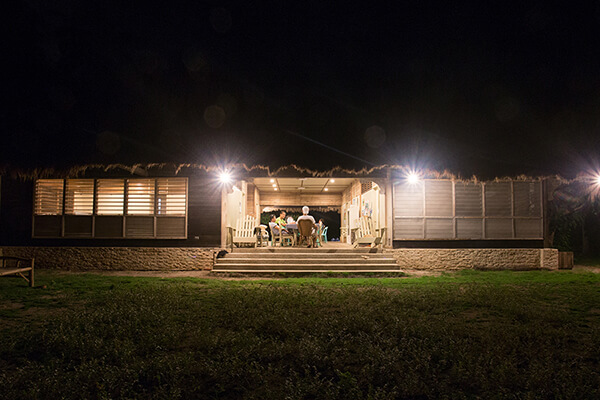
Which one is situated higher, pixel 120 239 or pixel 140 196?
pixel 140 196

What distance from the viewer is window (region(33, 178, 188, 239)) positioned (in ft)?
38.3

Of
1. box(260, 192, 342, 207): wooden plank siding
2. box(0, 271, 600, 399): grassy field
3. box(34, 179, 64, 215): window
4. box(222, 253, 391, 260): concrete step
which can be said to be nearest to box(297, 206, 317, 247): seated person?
→ box(222, 253, 391, 260): concrete step

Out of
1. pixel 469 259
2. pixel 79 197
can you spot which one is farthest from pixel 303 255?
pixel 79 197

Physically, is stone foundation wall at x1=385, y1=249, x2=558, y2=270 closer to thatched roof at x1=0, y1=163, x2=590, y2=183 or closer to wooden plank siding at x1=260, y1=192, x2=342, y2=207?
thatched roof at x1=0, y1=163, x2=590, y2=183

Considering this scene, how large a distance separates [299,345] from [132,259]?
897 cm

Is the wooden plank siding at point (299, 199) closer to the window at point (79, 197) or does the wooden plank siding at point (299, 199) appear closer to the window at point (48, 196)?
the window at point (79, 197)

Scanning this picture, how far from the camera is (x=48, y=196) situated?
39.1 feet

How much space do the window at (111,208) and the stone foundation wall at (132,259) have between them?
0.52m

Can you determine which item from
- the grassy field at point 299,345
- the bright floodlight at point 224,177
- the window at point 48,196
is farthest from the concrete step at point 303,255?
the window at point 48,196

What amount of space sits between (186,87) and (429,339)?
1146cm

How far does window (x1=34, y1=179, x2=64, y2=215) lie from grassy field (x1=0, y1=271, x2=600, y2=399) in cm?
568

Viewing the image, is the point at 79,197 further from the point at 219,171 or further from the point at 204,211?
the point at 219,171

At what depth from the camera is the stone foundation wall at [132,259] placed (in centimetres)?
1129

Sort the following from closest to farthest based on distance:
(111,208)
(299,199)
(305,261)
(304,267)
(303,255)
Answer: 1. (304,267)
2. (305,261)
3. (303,255)
4. (111,208)
5. (299,199)
